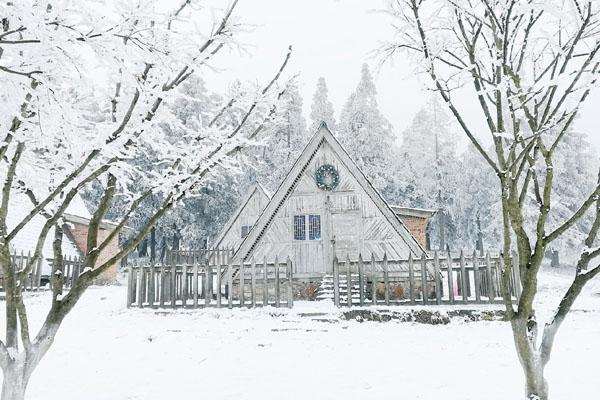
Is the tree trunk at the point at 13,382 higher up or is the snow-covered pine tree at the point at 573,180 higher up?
the snow-covered pine tree at the point at 573,180

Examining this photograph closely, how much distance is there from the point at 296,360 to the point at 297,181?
961 cm

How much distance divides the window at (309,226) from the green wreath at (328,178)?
1.13m

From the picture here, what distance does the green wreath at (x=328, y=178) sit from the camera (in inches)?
646

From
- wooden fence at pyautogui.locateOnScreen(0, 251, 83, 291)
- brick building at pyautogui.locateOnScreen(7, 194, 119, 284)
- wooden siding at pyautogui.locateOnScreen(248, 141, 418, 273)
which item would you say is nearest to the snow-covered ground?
wooden siding at pyautogui.locateOnScreen(248, 141, 418, 273)

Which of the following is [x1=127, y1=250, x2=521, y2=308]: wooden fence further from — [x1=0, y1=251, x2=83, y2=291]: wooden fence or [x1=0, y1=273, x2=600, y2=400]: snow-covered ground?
[x1=0, y1=251, x2=83, y2=291]: wooden fence

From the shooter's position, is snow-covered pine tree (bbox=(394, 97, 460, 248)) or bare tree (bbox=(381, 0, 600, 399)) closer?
bare tree (bbox=(381, 0, 600, 399))

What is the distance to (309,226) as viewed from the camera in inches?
648

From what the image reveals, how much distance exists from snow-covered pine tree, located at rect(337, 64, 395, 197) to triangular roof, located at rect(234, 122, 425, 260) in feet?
88.7

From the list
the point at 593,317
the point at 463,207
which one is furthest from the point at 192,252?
the point at 463,207

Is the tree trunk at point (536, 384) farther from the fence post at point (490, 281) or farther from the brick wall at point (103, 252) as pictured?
the brick wall at point (103, 252)

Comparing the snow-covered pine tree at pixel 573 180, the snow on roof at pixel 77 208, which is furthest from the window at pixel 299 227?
the snow-covered pine tree at pixel 573 180

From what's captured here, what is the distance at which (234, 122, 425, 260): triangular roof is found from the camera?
51.0 ft

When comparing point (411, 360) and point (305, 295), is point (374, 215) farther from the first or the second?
point (411, 360)

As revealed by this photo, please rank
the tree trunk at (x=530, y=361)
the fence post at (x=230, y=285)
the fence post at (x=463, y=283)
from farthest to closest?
the fence post at (x=230, y=285) → the fence post at (x=463, y=283) → the tree trunk at (x=530, y=361)
